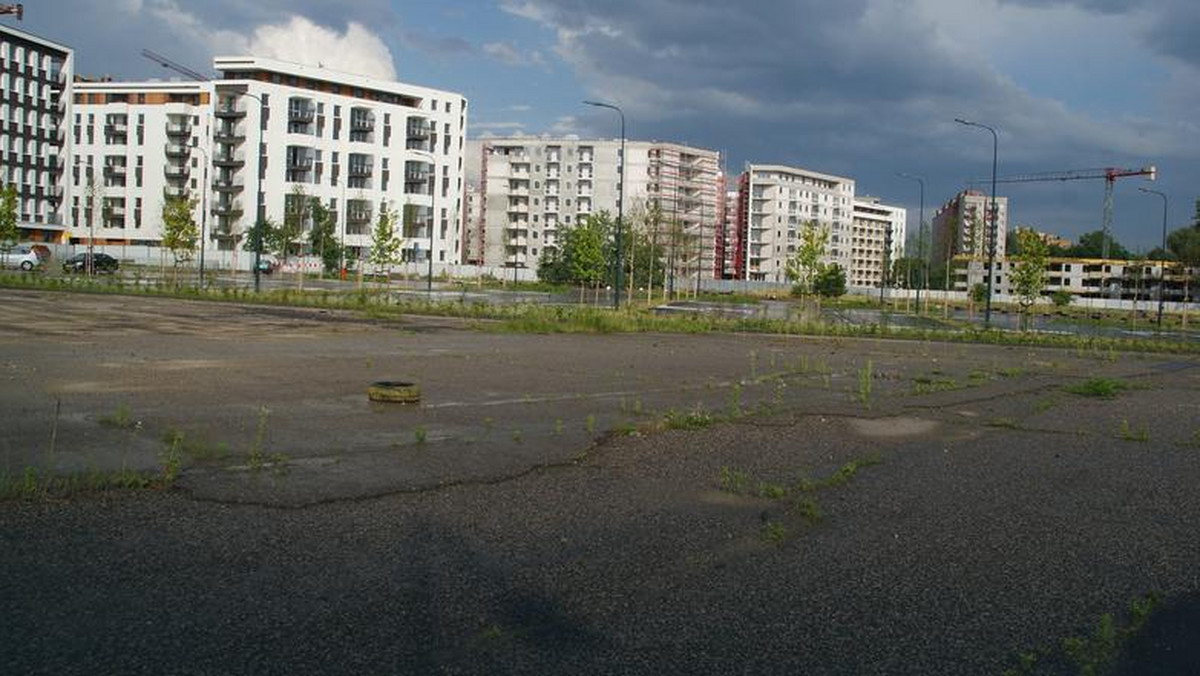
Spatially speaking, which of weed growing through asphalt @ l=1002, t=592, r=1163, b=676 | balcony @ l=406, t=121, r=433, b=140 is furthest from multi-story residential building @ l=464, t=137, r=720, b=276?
weed growing through asphalt @ l=1002, t=592, r=1163, b=676

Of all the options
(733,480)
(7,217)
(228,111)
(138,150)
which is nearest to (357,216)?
(228,111)

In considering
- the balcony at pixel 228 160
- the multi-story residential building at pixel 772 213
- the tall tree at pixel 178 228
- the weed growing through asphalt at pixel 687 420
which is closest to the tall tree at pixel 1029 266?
the weed growing through asphalt at pixel 687 420

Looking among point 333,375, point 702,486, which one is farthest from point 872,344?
point 702,486

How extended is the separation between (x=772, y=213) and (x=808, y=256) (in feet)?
420

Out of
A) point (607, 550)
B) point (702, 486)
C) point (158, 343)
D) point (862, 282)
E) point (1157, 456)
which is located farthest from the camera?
point (862, 282)

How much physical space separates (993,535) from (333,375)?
34.6 ft

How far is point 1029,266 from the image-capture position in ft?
123

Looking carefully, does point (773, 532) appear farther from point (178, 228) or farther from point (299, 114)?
point (299, 114)

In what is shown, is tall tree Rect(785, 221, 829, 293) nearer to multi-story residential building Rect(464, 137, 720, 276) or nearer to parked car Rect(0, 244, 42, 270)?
parked car Rect(0, 244, 42, 270)

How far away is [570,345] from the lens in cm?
2408

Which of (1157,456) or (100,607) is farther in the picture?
(1157,456)

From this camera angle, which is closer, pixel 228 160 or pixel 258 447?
pixel 258 447

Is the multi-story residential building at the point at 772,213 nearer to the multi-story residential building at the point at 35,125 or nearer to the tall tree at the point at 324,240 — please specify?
the tall tree at the point at 324,240

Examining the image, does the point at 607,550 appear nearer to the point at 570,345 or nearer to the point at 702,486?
the point at 702,486
